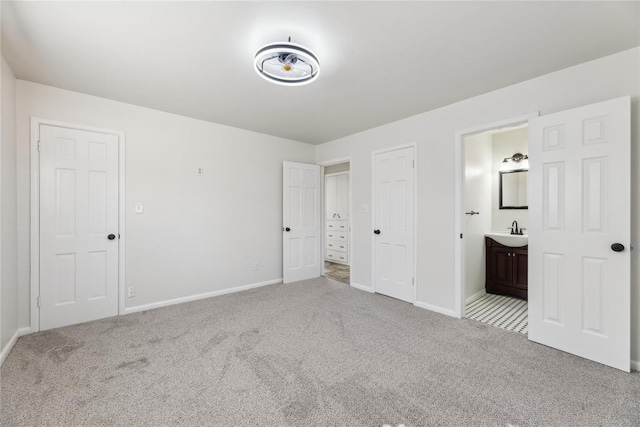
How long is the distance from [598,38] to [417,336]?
109 inches

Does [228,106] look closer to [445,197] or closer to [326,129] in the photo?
[326,129]

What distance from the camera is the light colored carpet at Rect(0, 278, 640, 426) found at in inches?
65.3

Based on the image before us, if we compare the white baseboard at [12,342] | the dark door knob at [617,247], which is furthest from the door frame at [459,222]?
the white baseboard at [12,342]

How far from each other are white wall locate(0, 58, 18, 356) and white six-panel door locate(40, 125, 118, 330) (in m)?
0.23

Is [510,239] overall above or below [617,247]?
below

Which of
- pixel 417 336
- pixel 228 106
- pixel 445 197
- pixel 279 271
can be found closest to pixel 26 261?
pixel 228 106

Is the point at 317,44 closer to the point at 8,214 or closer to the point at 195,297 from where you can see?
the point at 8,214

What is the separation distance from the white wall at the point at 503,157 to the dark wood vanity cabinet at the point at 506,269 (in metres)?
0.50

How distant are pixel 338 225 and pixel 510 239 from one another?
3.29 m

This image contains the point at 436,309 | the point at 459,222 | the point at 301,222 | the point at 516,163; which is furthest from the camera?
the point at 301,222

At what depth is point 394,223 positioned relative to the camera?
3877mm

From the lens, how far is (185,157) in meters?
3.69

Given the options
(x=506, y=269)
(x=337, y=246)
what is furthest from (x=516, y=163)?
(x=337, y=246)

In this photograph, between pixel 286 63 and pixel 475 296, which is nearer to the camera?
pixel 286 63
